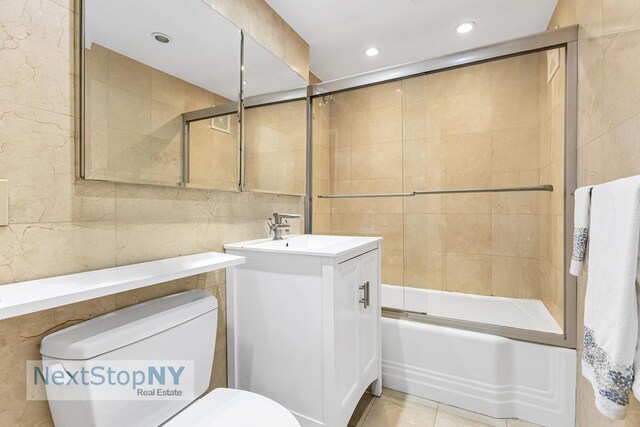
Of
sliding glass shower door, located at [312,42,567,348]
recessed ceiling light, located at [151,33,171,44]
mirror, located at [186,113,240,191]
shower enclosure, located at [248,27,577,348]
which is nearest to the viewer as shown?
recessed ceiling light, located at [151,33,171,44]

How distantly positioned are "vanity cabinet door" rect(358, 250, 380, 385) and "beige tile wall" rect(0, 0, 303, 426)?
0.94 metres

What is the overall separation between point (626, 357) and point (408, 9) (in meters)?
2.01

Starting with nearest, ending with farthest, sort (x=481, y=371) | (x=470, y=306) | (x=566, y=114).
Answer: (x=566, y=114), (x=481, y=371), (x=470, y=306)

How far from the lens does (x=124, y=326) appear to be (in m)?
0.88

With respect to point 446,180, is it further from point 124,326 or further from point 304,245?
point 124,326

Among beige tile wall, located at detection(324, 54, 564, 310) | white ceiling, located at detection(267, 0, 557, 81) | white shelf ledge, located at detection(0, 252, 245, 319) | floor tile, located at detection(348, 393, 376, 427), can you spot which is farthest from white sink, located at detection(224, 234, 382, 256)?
white ceiling, located at detection(267, 0, 557, 81)

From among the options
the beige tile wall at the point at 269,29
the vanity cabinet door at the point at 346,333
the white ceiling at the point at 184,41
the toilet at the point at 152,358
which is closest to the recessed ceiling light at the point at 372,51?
the beige tile wall at the point at 269,29

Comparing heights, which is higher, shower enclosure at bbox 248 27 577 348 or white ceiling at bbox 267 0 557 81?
white ceiling at bbox 267 0 557 81

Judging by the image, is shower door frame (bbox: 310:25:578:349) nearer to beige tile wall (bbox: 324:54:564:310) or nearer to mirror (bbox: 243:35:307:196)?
beige tile wall (bbox: 324:54:564:310)

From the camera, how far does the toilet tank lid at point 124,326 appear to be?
77 centimetres

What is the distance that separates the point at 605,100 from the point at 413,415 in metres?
1.67

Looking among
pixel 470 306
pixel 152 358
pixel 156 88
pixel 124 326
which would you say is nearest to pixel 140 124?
pixel 156 88

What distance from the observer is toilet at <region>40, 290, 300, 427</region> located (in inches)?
30.4

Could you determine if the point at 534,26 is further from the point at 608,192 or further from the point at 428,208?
the point at 608,192
